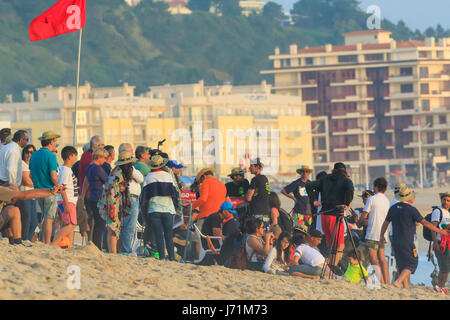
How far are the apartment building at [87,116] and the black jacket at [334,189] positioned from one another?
103591mm

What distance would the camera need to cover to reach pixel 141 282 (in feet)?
38.4

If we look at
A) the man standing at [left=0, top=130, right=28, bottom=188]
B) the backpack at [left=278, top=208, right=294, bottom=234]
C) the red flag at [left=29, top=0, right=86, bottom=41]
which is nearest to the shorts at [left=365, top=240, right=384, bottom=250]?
the backpack at [left=278, top=208, right=294, bottom=234]

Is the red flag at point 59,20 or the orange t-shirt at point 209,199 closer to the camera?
the orange t-shirt at point 209,199

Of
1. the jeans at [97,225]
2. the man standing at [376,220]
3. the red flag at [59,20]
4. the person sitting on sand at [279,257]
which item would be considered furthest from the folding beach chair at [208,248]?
the red flag at [59,20]

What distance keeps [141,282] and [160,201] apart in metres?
2.91

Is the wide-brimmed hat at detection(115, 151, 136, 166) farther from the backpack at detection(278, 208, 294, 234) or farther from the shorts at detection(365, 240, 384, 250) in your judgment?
the shorts at detection(365, 240, 384, 250)

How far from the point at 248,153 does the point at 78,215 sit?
10475 centimetres

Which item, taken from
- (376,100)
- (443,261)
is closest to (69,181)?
(443,261)

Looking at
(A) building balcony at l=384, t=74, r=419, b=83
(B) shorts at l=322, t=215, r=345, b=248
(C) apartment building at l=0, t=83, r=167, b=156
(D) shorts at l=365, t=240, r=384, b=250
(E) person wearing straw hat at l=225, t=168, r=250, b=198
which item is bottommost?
(D) shorts at l=365, t=240, r=384, b=250

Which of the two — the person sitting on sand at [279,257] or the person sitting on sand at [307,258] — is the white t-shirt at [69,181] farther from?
the person sitting on sand at [307,258]

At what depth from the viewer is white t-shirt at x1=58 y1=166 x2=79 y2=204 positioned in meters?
14.5

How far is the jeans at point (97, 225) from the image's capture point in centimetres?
1465

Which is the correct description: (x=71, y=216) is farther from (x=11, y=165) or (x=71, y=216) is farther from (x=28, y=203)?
(x=11, y=165)

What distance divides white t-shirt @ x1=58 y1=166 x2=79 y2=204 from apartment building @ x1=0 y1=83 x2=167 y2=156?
102775mm
